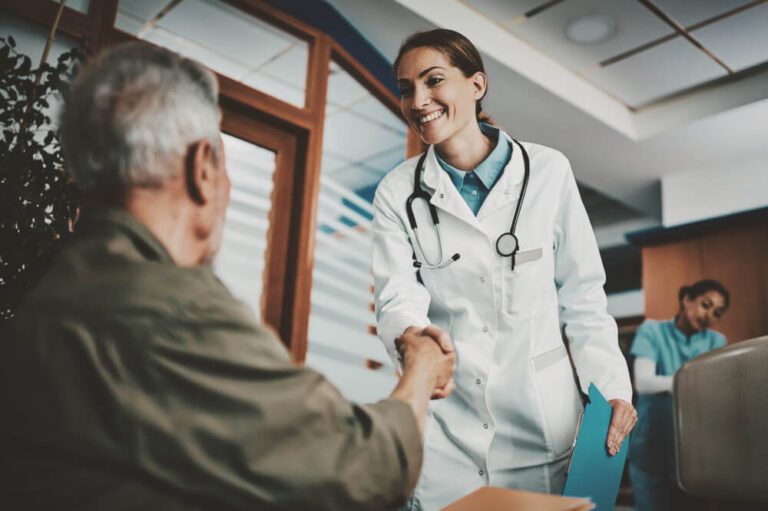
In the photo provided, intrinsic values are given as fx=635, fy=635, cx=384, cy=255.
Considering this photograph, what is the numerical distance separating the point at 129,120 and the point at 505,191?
3.10ft

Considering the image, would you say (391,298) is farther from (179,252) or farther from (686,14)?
(686,14)

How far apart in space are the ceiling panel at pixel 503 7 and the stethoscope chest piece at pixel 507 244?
2861 millimetres

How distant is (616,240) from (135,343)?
7.56 metres

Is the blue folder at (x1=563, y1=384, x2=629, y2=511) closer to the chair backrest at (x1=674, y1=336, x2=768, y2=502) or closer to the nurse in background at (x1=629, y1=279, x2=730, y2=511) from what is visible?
the chair backrest at (x1=674, y1=336, x2=768, y2=502)

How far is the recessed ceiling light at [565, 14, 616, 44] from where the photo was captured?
12.9 ft

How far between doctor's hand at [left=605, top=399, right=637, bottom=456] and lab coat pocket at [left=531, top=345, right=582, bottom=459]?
0.10m

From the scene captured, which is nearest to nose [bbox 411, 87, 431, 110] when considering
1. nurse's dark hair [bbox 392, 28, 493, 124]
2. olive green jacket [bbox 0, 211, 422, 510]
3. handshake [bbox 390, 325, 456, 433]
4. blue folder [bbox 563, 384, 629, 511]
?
nurse's dark hair [bbox 392, 28, 493, 124]

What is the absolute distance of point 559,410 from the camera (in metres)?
1.32

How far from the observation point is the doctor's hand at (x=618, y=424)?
45.3 inches

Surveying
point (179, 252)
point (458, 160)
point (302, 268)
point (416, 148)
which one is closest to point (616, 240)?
point (416, 148)

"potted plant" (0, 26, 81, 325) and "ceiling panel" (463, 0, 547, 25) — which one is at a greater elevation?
Answer: "ceiling panel" (463, 0, 547, 25)

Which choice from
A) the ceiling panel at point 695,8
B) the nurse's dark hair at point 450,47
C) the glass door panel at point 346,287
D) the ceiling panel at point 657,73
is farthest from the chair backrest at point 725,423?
the ceiling panel at point 657,73

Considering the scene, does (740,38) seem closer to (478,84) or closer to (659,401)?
(659,401)

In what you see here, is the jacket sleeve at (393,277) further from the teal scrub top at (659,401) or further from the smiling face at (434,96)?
the teal scrub top at (659,401)
